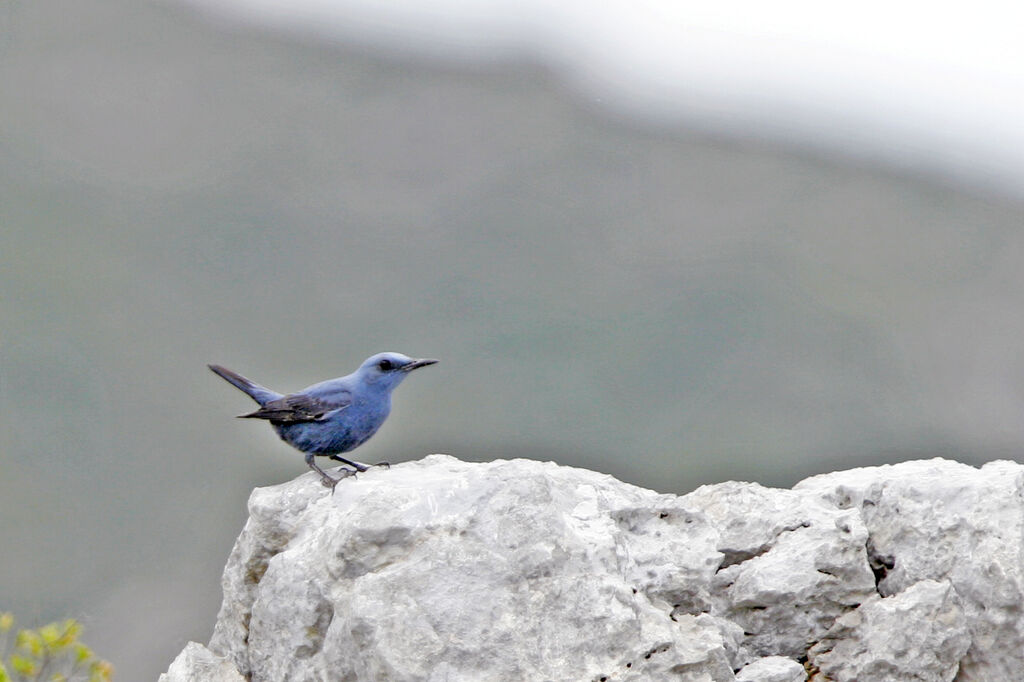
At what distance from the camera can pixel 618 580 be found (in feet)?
20.5

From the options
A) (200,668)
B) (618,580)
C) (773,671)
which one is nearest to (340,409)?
(200,668)

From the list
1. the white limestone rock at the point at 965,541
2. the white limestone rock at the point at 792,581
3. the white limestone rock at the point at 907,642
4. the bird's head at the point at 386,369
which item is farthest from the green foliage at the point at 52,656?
the white limestone rock at the point at 965,541

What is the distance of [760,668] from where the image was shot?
21.3 ft

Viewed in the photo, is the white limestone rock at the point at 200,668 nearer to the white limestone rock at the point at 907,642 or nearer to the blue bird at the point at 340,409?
the blue bird at the point at 340,409

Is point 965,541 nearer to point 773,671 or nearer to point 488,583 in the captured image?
point 773,671

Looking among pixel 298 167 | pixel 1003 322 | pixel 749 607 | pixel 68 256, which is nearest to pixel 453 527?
pixel 749 607

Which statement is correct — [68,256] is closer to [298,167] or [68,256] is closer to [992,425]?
[298,167]

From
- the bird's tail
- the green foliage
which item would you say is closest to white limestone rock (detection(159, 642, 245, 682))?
the green foliage

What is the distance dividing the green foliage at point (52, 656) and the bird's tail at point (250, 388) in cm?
181

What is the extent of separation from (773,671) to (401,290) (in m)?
35.8

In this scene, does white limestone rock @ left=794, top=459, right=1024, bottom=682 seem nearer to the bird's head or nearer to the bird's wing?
the bird's head

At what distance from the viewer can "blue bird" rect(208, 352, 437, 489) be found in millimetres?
8516

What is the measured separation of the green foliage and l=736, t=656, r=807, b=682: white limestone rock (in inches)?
145

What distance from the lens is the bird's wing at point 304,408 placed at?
8.52 meters
